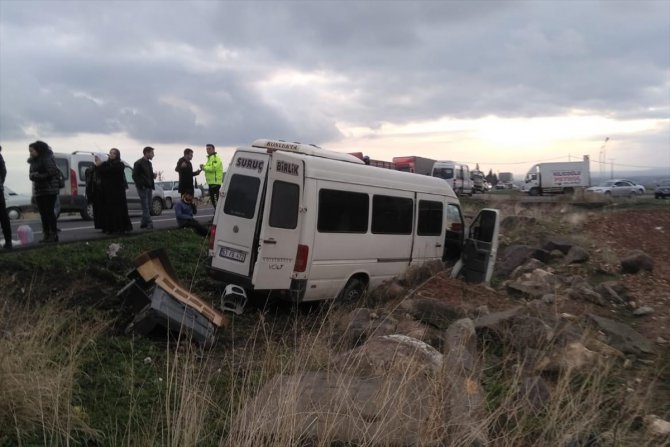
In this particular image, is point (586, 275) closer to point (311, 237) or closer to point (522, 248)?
point (522, 248)

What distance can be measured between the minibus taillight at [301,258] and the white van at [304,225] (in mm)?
14

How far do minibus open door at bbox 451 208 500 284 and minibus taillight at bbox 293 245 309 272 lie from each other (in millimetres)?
3794

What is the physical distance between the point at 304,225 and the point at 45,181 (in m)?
4.92

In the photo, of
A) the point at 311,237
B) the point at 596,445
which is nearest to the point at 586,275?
the point at 311,237

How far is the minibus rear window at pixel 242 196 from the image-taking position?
827cm

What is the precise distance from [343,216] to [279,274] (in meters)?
1.44

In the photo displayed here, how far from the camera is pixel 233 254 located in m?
8.35

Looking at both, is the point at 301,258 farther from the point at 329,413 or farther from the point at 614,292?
the point at 614,292

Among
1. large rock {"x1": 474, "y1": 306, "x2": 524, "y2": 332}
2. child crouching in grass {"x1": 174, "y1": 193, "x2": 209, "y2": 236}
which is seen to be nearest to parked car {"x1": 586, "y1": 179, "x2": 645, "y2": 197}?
child crouching in grass {"x1": 174, "y1": 193, "x2": 209, "y2": 236}

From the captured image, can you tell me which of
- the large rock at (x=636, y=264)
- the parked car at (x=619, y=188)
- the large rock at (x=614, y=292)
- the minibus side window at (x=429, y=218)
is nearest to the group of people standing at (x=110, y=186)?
the minibus side window at (x=429, y=218)

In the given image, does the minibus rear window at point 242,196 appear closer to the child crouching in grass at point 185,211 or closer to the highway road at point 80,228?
the highway road at point 80,228

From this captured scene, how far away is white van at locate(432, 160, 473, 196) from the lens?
1447 inches

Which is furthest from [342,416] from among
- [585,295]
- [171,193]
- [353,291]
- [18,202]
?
[171,193]

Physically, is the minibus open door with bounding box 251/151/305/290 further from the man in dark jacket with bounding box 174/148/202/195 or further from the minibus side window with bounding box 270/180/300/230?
the man in dark jacket with bounding box 174/148/202/195
